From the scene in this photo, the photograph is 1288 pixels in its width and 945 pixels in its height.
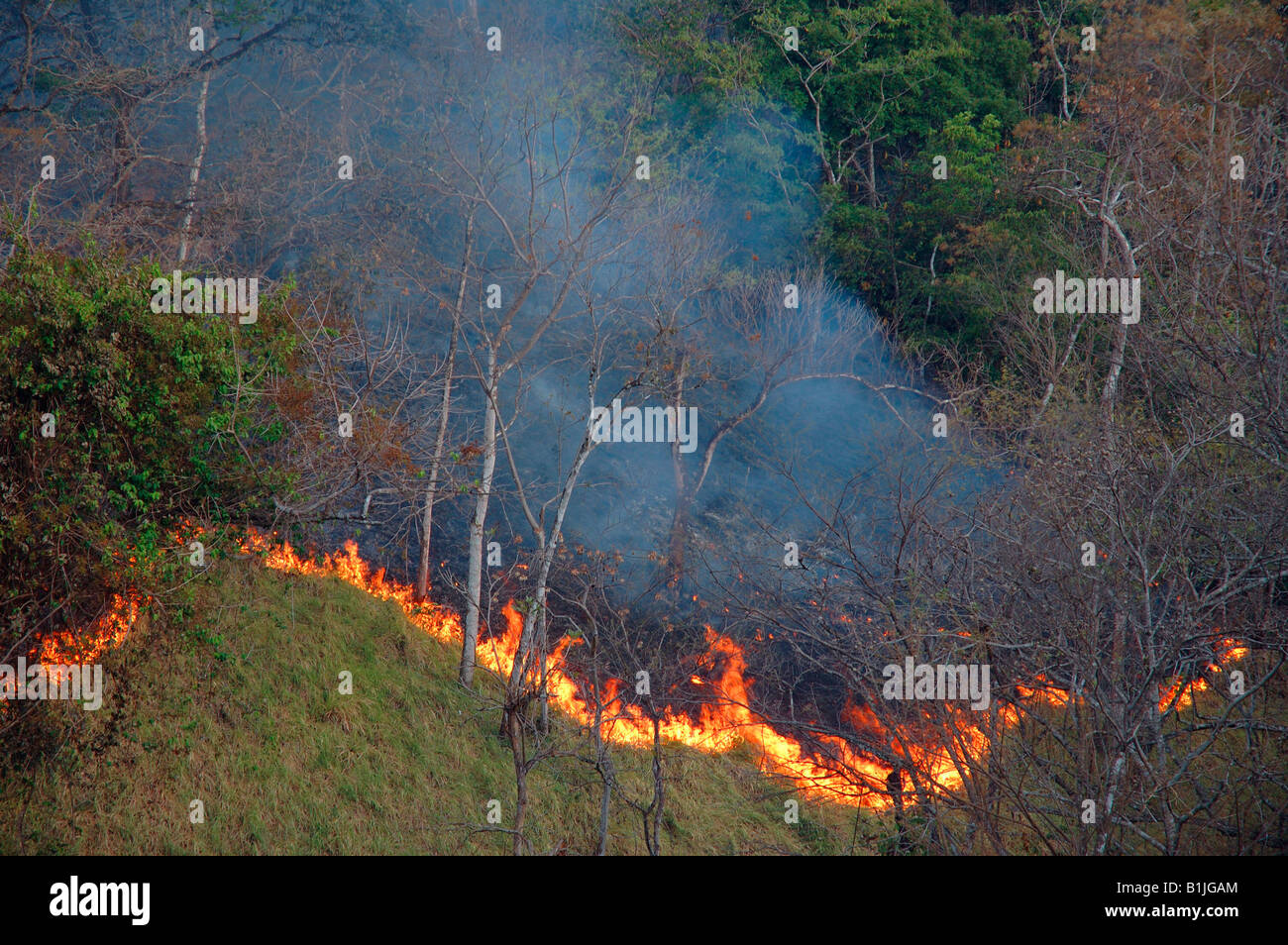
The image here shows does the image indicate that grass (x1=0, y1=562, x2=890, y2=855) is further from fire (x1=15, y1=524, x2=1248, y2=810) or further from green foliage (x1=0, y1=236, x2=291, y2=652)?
green foliage (x1=0, y1=236, x2=291, y2=652)

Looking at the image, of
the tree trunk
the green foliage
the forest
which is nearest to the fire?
the forest

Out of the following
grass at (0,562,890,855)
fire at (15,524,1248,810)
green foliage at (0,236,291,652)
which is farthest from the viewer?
fire at (15,524,1248,810)

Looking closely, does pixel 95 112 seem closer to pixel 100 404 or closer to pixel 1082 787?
pixel 100 404

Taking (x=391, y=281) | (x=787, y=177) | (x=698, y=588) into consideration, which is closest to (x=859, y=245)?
(x=787, y=177)

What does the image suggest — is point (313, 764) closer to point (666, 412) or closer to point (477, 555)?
point (477, 555)

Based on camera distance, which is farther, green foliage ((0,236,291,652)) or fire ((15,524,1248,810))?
fire ((15,524,1248,810))

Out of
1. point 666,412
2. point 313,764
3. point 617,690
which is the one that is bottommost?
point 313,764

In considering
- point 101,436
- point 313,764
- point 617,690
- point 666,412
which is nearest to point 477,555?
point 617,690

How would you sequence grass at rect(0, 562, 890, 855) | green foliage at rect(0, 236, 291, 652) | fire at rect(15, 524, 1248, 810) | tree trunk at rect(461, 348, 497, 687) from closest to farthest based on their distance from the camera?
1. green foliage at rect(0, 236, 291, 652)
2. grass at rect(0, 562, 890, 855)
3. fire at rect(15, 524, 1248, 810)
4. tree trunk at rect(461, 348, 497, 687)
